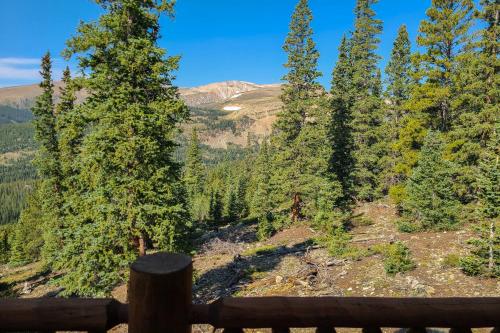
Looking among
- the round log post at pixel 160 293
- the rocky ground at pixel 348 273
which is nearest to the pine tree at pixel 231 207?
the rocky ground at pixel 348 273

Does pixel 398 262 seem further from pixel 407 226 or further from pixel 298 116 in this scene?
pixel 298 116

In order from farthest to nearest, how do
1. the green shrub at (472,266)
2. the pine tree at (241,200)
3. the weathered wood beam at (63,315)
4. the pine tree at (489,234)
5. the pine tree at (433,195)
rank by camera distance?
the pine tree at (241,200), the pine tree at (433,195), the green shrub at (472,266), the pine tree at (489,234), the weathered wood beam at (63,315)

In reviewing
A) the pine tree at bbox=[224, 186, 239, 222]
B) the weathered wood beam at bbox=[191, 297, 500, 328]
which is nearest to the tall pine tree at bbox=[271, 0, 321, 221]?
the weathered wood beam at bbox=[191, 297, 500, 328]

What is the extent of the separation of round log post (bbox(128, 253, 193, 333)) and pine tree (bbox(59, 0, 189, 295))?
423 inches

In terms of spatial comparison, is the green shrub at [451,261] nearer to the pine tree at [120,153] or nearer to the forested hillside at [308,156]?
the forested hillside at [308,156]

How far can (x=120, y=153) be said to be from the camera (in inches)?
479

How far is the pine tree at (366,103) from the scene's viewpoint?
3431 centimetres

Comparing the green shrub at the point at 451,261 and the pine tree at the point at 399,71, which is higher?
the pine tree at the point at 399,71

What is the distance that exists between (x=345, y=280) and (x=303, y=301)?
1416 centimetres

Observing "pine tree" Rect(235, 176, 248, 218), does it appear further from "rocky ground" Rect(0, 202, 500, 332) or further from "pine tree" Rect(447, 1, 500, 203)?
"pine tree" Rect(447, 1, 500, 203)

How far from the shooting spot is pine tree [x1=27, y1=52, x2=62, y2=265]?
2894 centimetres

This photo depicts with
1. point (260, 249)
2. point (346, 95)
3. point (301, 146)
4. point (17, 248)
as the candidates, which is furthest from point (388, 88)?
point (17, 248)

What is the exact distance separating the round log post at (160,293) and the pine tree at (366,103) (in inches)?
1315

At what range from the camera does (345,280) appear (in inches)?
602
